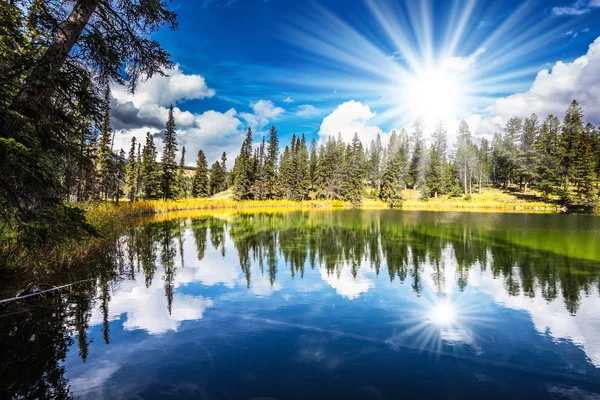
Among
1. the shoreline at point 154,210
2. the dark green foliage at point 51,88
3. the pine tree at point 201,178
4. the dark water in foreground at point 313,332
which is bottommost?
the dark water in foreground at point 313,332

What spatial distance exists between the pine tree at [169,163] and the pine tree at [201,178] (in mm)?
23114

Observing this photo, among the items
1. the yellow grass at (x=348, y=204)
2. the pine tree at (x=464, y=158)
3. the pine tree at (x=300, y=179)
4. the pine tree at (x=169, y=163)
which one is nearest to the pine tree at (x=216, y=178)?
the yellow grass at (x=348, y=204)

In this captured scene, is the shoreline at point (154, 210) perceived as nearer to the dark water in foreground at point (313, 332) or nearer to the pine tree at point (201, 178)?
the dark water in foreground at point (313, 332)

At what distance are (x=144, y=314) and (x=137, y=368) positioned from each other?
328 cm

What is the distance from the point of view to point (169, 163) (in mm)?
59531

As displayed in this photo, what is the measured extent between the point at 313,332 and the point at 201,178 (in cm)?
8364

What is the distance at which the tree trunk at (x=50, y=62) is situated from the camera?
20.3 ft

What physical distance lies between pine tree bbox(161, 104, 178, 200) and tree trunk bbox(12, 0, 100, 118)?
2194 inches

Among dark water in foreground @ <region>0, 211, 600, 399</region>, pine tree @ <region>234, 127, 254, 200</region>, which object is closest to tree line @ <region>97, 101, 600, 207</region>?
pine tree @ <region>234, 127, 254, 200</region>

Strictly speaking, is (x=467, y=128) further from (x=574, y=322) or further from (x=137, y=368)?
(x=137, y=368)

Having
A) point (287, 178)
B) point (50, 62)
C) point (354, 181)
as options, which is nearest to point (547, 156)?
point (354, 181)

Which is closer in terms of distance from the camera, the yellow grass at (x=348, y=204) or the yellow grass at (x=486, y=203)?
the yellow grass at (x=348, y=204)

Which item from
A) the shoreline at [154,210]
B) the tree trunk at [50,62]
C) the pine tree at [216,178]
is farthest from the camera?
the pine tree at [216,178]

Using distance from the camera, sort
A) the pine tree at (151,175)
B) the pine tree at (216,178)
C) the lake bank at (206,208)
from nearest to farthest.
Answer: the lake bank at (206,208) → the pine tree at (151,175) → the pine tree at (216,178)
